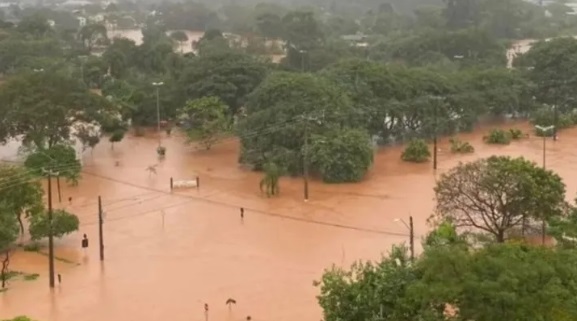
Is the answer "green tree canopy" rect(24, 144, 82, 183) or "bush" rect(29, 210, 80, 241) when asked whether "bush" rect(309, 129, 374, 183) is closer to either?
"green tree canopy" rect(24, 144, 82, 183)

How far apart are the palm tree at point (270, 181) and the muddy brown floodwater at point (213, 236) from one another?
0.38m

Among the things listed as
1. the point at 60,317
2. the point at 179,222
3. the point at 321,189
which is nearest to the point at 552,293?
the point at 60,317

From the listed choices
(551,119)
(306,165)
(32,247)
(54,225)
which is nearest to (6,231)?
(32,247)

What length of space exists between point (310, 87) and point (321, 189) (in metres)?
5.00

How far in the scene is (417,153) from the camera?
115ft

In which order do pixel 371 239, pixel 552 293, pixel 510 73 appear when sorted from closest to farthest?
1. pixel 552 293
2. pixel 371 239
3. pixel 510 73

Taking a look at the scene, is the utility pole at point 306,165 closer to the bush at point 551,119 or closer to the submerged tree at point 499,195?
the submerged tree at point 499,195

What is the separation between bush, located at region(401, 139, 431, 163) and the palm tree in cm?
675

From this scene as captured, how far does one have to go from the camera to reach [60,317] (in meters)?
19.6

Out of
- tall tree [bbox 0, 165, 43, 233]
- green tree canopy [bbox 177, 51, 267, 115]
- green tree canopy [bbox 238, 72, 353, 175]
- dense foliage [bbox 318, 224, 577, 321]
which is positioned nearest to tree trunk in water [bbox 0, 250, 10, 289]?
tall tree [bbox 0, 165, 43, 233]

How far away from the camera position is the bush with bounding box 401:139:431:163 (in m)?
34.9

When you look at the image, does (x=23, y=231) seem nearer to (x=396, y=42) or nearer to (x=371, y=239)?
(x=371, y=239)

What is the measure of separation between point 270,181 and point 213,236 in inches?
205

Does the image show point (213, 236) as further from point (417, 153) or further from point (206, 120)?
point (206, 120)
